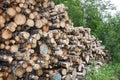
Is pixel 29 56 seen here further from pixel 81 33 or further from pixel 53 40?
pixel 81 33

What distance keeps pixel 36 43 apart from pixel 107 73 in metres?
2.29

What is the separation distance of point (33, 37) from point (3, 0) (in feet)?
2.36

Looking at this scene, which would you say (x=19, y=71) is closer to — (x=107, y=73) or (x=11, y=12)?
(x=11, y=12)

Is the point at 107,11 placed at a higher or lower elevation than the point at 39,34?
lower

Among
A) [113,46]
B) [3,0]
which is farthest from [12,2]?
[113,46]

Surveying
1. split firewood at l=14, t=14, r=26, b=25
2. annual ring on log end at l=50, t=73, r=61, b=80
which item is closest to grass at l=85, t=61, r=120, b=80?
annual ring on log end at l=50, t=73, r=61, b=80

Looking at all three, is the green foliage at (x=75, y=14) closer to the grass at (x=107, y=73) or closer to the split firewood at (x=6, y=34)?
the grass at (x=107, y=73)

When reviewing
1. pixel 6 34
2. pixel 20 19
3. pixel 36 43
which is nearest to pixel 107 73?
pixel 36 43

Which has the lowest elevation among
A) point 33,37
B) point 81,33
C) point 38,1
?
point 81,33

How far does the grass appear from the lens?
23.4ft

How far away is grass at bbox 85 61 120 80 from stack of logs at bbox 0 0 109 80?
0.88ft

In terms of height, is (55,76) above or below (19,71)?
below

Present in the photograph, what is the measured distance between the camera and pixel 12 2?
555 centimetres

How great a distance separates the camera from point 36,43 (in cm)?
584
